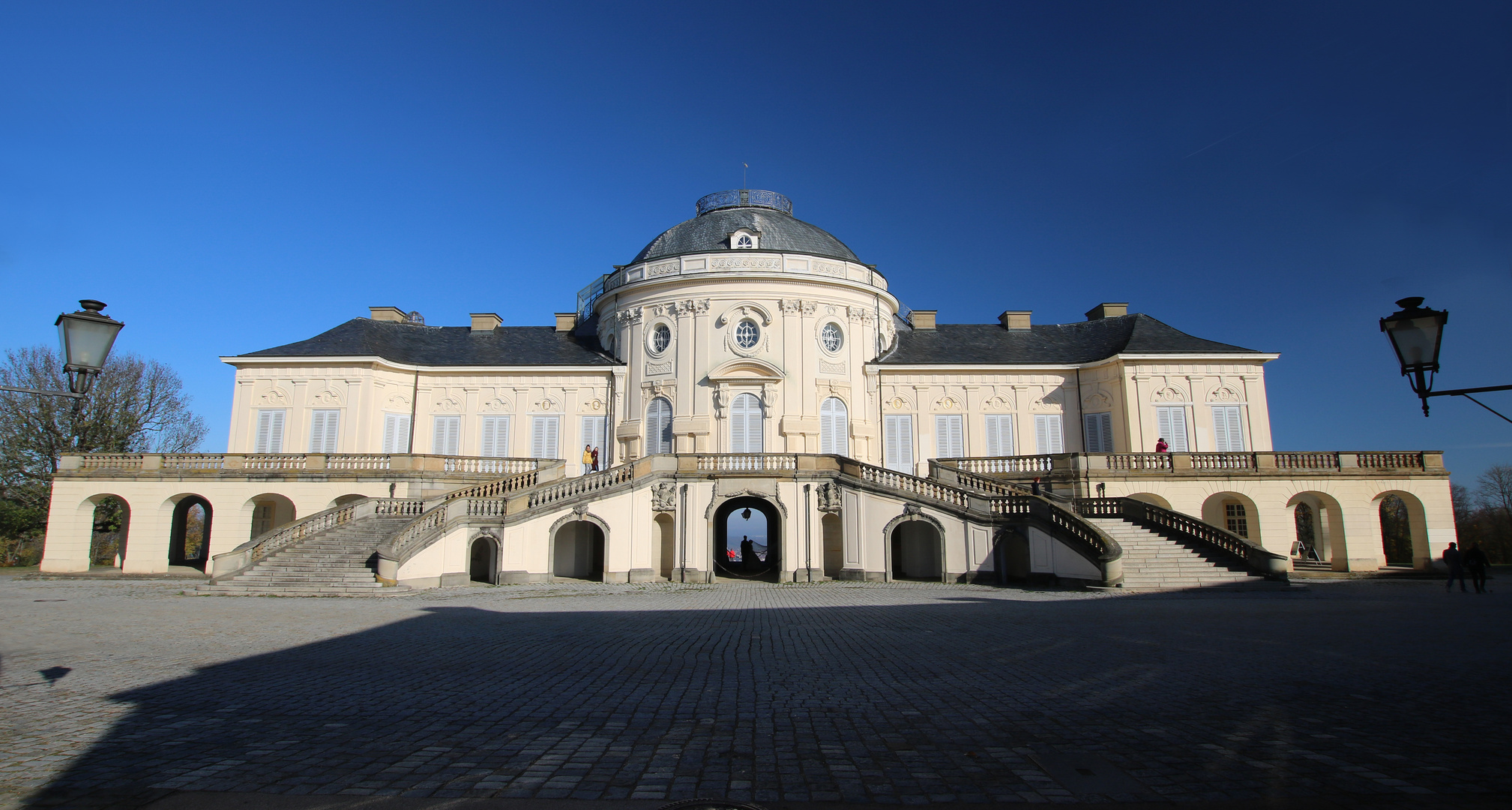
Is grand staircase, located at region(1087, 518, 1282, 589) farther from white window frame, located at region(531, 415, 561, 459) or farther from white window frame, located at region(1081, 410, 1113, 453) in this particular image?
white window frame, located at region(531, 415, 561, 459)

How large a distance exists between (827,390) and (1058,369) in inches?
397

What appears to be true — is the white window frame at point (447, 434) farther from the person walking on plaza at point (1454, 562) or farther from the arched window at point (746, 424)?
the person walking on plaza at point (1454, 562)

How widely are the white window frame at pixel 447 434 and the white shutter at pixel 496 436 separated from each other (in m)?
1.00

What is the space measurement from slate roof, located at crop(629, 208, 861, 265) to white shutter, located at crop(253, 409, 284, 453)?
51.9ft

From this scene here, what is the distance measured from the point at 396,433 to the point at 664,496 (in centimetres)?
1445

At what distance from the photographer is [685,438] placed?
3159cm

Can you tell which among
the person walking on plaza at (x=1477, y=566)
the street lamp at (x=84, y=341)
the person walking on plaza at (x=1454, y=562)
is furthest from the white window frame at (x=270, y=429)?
the person walking on plaza at (x=1477, y=566)

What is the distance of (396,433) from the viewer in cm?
3347

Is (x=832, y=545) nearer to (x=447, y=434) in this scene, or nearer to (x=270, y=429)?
(x=447, y=434)

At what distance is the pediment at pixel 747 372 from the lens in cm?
3155

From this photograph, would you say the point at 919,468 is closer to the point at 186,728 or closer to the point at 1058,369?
the point at 1058,369

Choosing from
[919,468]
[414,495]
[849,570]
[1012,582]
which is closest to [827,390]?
[919,468]

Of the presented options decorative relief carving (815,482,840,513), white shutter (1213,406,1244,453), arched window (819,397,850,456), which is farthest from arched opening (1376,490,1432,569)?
arched window (819,397,850,456)

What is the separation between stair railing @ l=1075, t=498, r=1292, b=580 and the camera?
2003cm
